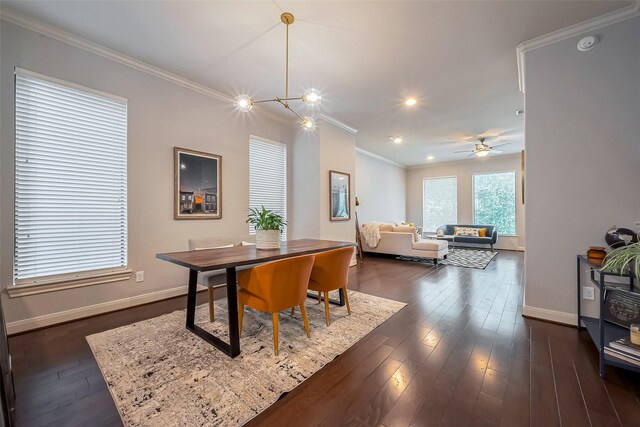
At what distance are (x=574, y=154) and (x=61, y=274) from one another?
510 centimetres

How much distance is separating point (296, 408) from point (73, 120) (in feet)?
11.0

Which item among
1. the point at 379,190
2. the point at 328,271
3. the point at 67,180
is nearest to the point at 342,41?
the point at 328,271

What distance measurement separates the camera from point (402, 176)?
934cm

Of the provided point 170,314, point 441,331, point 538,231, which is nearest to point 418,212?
→ point 538,231

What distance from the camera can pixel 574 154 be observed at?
2455mm

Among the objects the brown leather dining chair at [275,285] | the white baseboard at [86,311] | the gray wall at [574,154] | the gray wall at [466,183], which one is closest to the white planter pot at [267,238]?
the brown leather dining chair at [275,285]

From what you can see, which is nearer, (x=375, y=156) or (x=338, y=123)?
(x=338, y=123)

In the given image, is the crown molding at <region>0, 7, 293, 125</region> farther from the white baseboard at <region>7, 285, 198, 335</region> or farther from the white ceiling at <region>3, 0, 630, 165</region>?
the white baseboard at <region>7, 285, 198, 335</region>

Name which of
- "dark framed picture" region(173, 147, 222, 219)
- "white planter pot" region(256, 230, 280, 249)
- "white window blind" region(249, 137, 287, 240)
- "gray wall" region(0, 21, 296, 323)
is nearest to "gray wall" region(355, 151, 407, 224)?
"white window blind" region(249, 137, 287, 240)

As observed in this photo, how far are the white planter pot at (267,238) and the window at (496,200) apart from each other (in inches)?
306

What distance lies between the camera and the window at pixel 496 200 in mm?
7652

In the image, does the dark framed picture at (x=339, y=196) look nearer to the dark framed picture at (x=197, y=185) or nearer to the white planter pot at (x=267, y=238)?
the dark framed picture at (x=197, y=185)

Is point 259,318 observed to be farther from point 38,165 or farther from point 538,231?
point 538,231

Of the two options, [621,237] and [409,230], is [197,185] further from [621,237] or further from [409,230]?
[409,230]
